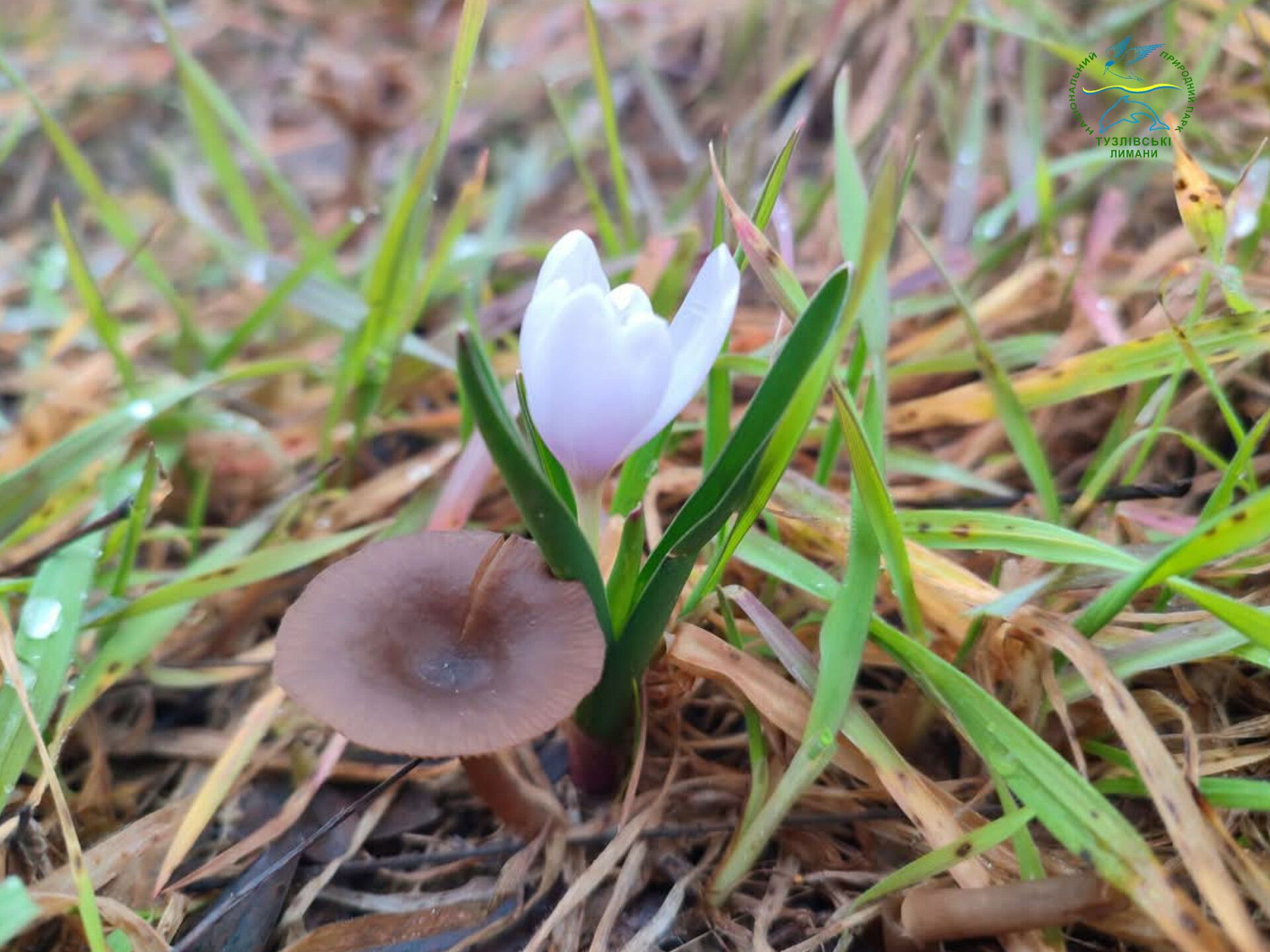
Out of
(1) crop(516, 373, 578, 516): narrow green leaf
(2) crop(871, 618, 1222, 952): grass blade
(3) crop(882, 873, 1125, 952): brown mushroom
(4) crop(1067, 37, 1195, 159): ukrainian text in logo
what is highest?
(1) crop(516, 373, 578, 516): narrow green leaf

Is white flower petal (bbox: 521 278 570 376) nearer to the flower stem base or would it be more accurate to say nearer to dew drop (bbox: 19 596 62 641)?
the flower stem base

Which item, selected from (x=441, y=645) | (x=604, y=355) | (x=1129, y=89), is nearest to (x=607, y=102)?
(x=604, y=355)

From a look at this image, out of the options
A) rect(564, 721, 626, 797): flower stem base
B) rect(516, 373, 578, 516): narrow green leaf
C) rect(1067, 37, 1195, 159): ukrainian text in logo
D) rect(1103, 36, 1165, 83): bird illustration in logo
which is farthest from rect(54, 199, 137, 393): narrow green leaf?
rect(1103, 36, 1165, 83): bird illustration in logo

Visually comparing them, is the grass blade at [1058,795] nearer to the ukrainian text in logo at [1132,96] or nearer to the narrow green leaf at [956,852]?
the narrow green leaf at [956,852]

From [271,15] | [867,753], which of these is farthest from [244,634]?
[271,15]

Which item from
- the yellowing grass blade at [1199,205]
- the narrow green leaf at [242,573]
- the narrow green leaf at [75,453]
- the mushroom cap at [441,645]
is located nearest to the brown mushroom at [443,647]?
the mushroom cap at [441,645]

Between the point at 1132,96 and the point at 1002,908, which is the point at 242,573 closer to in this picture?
the point at 1002,908

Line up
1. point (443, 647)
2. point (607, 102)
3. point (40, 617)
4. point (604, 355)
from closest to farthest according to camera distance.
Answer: point (604, 355)
point (443, 647)
point (40, 617)
point (607, 102)
